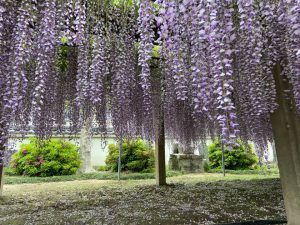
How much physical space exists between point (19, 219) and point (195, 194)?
126 inches

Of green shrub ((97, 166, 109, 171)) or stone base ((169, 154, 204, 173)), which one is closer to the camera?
stone base ((169, 154, 204, 173))

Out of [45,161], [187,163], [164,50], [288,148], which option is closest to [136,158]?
[187,163]

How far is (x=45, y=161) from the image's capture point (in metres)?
9.20

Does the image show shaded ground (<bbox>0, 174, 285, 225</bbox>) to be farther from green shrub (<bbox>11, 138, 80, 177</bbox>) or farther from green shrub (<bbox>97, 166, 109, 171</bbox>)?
green shrub (<bbox>97, 166, 109, 171</bbox>)

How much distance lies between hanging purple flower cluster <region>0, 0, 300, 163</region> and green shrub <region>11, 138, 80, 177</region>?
228 inches

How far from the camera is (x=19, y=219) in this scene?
147 inches

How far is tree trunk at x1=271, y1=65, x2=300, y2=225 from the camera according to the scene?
9.17 feet

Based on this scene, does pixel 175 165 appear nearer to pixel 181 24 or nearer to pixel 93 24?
pixel 93 24

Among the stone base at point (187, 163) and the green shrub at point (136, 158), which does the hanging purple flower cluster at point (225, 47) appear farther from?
the stone base at point (187, 163)

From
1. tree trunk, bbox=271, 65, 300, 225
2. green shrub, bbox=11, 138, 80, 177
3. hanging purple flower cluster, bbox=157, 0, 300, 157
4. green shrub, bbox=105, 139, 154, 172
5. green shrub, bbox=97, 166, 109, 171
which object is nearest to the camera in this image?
hanging purple flower cluster, bbox=157, 0, 300, 157

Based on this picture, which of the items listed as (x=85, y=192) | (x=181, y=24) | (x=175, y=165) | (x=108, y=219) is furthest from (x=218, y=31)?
(x=175, y=165)

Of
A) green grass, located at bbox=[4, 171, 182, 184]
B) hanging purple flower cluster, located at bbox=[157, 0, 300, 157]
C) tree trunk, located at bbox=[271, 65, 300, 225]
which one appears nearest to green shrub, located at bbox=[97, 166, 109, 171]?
green grass, located at bbox=[4, 171, 182, 184]

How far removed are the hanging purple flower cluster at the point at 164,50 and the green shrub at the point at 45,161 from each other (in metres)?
5.78

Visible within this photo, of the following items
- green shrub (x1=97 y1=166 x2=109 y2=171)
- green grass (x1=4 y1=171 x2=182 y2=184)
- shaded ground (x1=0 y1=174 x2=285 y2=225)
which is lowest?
shaded ground (x1=0 y1=174 x2=285 y2=225)
